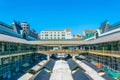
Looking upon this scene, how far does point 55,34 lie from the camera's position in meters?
170

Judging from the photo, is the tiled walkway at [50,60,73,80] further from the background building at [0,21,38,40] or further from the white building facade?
the white building facade

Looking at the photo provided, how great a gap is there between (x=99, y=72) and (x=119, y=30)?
15.2 metres

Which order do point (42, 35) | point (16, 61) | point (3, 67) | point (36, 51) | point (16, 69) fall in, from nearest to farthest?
point (3, 67)
point (16, 69)
point (16, 61)
point (36, 51)
point (42, 35)

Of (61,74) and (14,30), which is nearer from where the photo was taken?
(61,74)

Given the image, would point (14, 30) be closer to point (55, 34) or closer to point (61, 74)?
point (61, 74)

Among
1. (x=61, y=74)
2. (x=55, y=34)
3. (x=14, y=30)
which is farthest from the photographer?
(x=55, y=34)

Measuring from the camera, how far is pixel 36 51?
70.7 meters

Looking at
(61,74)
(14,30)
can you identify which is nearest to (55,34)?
(14,30)

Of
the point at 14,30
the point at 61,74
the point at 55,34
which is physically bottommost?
the point at 61,74

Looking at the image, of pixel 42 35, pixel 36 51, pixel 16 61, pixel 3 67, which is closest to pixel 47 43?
pixel 36 51

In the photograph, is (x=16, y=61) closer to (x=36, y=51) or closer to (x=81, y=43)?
(x=36, y=51)

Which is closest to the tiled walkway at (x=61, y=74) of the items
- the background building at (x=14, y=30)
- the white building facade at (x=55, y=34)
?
the background building at (x=14, y=30)

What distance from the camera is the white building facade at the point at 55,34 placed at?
167 meters

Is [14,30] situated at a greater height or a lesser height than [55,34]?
lesser
